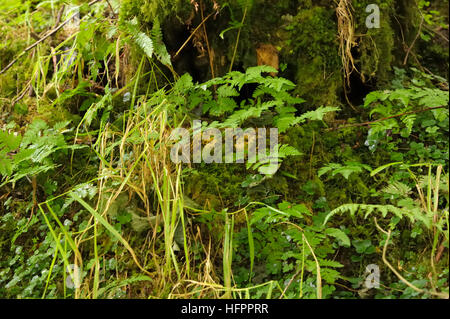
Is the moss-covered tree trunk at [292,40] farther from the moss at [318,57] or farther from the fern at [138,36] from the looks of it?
the fern at [138,36]

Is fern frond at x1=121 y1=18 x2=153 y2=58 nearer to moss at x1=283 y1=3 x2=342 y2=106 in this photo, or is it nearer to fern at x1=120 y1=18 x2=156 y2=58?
fern at x1=120 y1=18 x2=156 y2=58

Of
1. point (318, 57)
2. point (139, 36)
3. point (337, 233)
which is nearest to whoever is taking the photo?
point (337, 233)

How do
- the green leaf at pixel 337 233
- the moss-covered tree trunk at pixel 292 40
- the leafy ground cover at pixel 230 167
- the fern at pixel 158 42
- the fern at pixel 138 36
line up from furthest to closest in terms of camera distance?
the moss-covered tree trunk at pixel 292 40 < the fern at pixel 158 42 < the fern at pixel 138 36 < the leafy ground cover at pixel 230 167 < the green leaf at pixel 337 233

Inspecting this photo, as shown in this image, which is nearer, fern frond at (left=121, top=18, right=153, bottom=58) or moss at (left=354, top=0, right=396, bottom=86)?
fern frond at (left=121, top=18, right=153, bottom=58)

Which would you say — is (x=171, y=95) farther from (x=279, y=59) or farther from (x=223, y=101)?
(x=279, y=59)

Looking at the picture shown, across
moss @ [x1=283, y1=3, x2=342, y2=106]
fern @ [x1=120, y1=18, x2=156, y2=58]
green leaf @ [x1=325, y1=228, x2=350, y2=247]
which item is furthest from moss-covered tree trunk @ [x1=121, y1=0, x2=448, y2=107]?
green leaf @ [x1=325, y1=228, x2=350, y2=247]

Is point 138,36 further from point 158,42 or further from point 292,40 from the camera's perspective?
point 292,40

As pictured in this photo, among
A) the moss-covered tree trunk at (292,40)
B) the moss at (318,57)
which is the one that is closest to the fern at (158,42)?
the moss-covered tree trunk at (292,40)

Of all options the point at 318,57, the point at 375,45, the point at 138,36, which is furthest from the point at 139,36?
the point at 375,45

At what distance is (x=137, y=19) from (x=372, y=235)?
2151mm

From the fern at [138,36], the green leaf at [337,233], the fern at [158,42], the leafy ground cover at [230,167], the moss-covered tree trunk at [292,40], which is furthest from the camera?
the moss-covered tree trunk at [292,40]

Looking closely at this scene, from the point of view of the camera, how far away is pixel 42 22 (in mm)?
3750

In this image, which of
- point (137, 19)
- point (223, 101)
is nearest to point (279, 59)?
point (223, 101)
